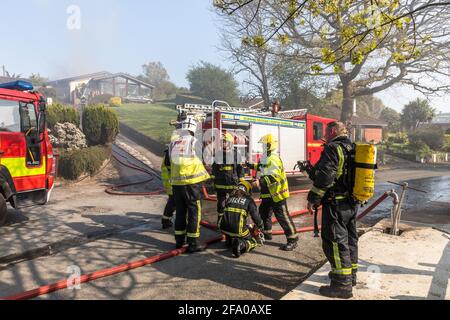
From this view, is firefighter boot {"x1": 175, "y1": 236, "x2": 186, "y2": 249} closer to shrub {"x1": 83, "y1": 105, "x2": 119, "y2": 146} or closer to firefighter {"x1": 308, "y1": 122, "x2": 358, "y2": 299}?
firefighter {"x1": 308, "y1": 122, "x2": 358, "y2": 299}

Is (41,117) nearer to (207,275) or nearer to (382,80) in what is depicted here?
(207,275)

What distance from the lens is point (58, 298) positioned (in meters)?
3.29

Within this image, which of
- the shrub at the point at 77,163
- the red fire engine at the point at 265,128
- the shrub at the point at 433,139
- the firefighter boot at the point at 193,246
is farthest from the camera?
the shrub at the point at 433,139

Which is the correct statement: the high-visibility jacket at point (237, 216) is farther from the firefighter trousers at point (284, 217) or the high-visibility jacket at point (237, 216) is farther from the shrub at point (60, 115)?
the shrub at point (60, 115)

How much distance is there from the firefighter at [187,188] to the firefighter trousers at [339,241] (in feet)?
5.96

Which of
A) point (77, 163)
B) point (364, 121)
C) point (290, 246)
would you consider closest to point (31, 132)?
point (77, 163)

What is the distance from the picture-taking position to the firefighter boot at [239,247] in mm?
4453

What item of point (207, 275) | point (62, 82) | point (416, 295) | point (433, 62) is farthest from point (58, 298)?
point (62, 82)

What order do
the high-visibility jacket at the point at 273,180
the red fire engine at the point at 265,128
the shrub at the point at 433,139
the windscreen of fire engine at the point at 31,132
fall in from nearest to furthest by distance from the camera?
the high-visibility jacket at the point at 273,180 < the windscreen of fire engine at the point at 31,132 < the red fire engine at the point at 265,128 < the shrub at the point at 433,139

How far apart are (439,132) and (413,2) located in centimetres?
1554

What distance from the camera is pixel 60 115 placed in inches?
496

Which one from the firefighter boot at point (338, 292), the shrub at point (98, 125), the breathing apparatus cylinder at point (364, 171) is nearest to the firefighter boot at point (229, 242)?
the firefighter boot at point (338, 292)

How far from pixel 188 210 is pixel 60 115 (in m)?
9.99

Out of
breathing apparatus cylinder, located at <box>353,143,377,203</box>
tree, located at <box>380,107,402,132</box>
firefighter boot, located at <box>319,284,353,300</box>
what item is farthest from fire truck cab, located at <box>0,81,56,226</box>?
tree, located at <box>380,107,402,132</box>
